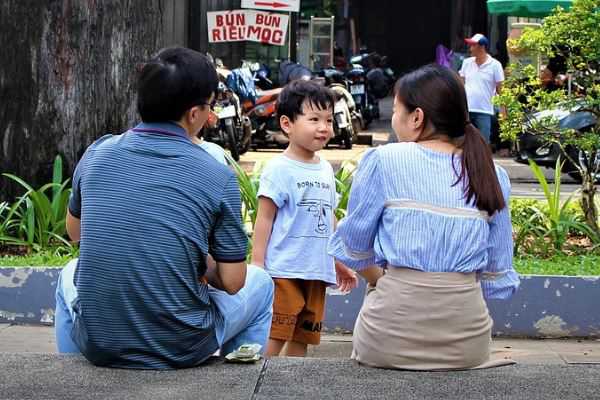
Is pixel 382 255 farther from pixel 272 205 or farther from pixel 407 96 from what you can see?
pixel 272 205

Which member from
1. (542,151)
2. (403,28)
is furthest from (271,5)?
(403,28)

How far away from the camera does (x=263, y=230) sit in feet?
17.9

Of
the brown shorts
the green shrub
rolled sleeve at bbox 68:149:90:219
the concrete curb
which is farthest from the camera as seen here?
the green shrub

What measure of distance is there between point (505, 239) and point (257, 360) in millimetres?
907

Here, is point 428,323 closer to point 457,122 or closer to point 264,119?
point 457,122

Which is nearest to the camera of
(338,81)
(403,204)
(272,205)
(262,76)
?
(403,204)

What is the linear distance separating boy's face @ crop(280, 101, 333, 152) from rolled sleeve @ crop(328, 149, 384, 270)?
1.43m

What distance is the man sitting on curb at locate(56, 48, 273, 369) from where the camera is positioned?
154 inches

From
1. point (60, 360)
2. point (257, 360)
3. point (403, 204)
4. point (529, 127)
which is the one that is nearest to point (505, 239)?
point (403, 204)

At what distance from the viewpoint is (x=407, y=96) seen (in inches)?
161

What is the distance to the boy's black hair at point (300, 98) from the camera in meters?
5.64

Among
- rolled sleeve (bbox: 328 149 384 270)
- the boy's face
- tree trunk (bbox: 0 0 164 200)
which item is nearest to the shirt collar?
rolled sleeve (bbox: 328 149 384 270)

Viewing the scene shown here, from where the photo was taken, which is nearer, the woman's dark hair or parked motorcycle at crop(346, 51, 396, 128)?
the woman's dark hair

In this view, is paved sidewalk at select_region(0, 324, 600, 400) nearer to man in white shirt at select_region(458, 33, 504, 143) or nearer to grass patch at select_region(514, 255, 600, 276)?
grass patch at select_region(514, 255, 600, 276)
